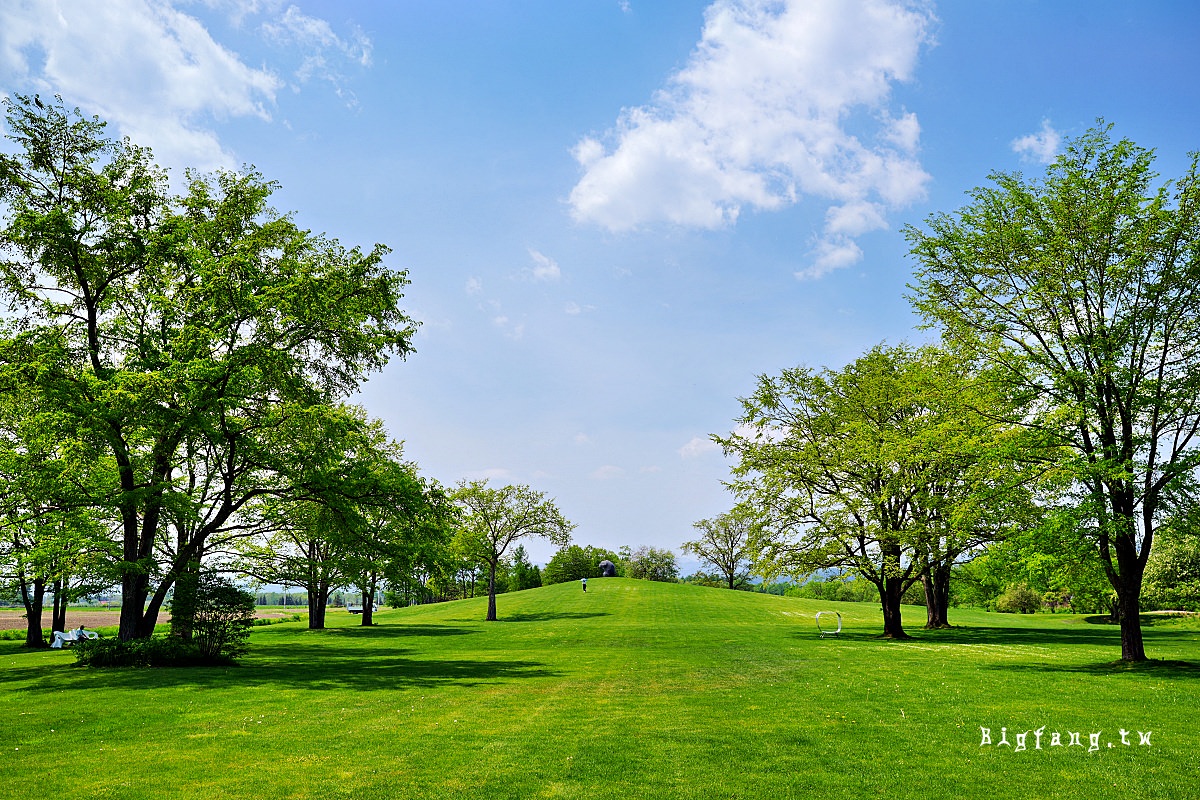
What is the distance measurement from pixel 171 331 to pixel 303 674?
41.0 ft

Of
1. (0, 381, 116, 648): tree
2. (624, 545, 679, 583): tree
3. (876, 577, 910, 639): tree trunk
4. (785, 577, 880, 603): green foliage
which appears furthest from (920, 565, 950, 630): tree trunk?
(624, 545, 679, 583): tree

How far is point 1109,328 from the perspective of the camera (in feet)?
70.7

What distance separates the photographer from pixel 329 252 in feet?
91.7

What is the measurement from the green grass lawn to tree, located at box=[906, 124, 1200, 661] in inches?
187

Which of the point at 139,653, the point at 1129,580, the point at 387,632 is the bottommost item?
the point at 387,632

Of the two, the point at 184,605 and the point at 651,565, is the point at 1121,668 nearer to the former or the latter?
the point at 184,605

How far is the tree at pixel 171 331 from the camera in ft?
73.2

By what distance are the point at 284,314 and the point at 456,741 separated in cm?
1846

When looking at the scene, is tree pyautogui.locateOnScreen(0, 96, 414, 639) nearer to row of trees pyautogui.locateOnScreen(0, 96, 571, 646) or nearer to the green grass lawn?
row of trees pyautogui.locateOnScreen(0, 96, 571, 646)

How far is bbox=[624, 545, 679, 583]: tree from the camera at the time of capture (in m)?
125

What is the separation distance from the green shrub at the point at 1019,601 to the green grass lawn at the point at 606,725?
160 feet

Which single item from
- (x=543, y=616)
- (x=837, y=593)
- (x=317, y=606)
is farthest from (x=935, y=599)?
(x=837, y=593)

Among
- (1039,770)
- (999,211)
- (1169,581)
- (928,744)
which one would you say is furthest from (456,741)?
(1169,581)

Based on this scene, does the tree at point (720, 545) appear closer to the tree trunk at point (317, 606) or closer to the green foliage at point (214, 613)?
the tree trunk at point (317, 606)
